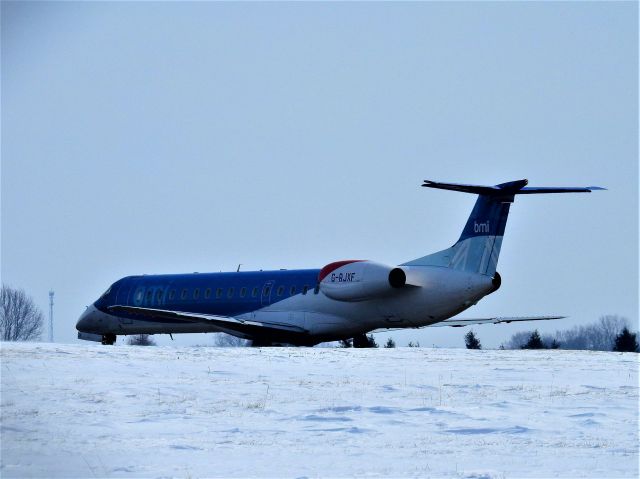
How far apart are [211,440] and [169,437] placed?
1.50ft

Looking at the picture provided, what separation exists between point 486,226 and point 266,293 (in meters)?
7.40

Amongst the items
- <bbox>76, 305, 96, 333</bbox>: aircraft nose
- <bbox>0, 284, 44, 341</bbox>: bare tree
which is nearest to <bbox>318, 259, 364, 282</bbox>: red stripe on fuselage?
<bbox>76, 305, 96, 333</bbox>: aircraft nose

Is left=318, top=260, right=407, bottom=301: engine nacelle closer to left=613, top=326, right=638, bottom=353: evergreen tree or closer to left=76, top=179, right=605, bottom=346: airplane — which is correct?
left=76, top=179, right=605, bottom=346: airplane

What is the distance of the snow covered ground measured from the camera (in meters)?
10.8

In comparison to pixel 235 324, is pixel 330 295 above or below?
above

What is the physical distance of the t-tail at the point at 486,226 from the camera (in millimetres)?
28891

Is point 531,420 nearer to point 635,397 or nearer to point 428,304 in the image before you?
point 635,397

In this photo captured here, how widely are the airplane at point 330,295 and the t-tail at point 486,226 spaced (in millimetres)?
26

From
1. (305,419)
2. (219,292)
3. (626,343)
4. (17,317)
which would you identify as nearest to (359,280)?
(219,292)

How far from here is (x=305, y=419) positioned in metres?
13.3

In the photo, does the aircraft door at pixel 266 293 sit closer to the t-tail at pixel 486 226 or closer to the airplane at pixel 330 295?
the airplane at pixel 330 295

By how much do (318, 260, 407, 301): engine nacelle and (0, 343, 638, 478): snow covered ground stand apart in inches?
389

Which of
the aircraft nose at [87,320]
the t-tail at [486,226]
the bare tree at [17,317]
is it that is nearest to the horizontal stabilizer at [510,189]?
the t-tail at [486,226]

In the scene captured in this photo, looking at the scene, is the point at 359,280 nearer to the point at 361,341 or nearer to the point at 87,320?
the point at 361,341
